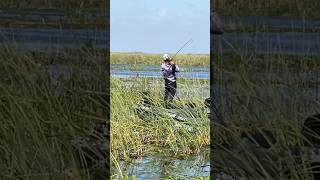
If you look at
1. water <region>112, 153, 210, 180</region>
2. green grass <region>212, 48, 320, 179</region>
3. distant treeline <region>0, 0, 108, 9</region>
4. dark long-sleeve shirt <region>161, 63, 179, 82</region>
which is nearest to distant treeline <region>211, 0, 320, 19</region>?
green grass <region>212, 48, 320, 179</region>

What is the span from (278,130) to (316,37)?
1.55 feet

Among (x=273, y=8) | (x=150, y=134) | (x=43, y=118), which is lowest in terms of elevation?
(x=150, y=134)

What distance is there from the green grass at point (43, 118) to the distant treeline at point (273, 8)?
629 mm

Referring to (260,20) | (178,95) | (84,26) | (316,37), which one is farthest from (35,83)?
(178,95)

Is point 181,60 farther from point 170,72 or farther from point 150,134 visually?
point 150,134

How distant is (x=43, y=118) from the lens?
90.7 inches

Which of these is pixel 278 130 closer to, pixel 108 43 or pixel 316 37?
pixel 316 37

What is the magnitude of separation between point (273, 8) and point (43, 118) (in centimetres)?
109

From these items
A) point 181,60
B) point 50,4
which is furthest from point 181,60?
point 50,4

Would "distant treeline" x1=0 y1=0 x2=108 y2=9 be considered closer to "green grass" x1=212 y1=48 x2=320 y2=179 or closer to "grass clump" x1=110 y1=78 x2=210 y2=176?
"green grass" x1=212 y1=48 x2=320 y2=179

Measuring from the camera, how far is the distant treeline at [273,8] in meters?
2.28

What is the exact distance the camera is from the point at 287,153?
6.90 feet

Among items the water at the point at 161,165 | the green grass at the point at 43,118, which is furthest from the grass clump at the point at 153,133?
the green grass at the point at 43,118

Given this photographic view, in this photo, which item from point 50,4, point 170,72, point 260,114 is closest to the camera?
point 260,114
